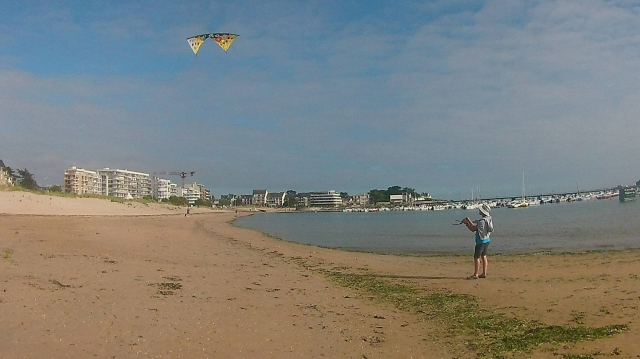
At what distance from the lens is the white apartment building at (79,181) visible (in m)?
132

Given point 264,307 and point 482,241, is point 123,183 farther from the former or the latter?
Result: point 264,307

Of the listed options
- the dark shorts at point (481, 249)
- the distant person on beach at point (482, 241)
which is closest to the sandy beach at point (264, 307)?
the distant person on beach at point (482, 241)

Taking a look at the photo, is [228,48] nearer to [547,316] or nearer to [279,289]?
[279,289]

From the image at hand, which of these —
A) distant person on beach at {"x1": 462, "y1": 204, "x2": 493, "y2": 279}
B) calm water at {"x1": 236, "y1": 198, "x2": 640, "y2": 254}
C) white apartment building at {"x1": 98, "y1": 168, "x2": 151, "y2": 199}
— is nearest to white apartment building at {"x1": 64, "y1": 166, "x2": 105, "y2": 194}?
white apartment building at {"x1": 98, "y1": 168, "x2": 151, "y2": 199}

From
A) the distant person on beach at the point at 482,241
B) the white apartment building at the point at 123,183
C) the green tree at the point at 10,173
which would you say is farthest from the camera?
the white apartment building at the point at 123,183

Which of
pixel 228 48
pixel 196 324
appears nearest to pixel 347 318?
pixel 196 324

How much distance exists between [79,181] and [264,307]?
5720 inches

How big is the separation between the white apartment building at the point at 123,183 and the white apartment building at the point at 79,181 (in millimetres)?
10436

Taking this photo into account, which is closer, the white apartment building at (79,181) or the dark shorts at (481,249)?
the dark shorts at (481,249)


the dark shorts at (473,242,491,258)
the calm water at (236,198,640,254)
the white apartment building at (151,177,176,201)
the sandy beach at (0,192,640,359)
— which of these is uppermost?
the white apartment building at (151,177,176,201)

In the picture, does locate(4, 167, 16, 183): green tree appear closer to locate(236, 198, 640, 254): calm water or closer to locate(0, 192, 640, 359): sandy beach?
locate(236, 198, 640, 254): calm water

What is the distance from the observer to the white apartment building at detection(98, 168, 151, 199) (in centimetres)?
16088

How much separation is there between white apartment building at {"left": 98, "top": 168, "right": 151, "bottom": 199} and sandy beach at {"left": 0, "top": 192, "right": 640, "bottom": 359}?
155m

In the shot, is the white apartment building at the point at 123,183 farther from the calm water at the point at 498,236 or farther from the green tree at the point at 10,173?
the calm water at the point at 498,236
